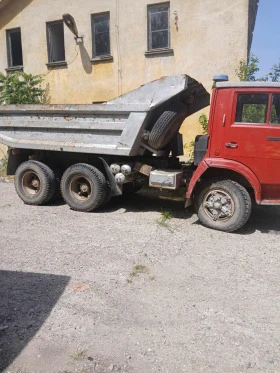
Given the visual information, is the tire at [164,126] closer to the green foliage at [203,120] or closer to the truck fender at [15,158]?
the truck fender at [15,158]

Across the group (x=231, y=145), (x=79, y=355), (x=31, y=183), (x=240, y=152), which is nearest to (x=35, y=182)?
(x=31, y=183)

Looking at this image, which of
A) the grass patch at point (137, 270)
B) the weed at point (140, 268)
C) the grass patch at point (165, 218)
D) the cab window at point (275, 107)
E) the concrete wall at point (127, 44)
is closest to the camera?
the grass patch at point (137, 270)

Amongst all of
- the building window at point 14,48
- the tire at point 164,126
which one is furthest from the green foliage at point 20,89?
the tire at point 164,126

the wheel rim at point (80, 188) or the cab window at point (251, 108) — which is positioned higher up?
the cab window at point (251, 108)

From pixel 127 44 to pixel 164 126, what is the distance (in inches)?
253

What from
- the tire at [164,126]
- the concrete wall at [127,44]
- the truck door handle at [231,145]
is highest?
the concrete wall at [127,44]

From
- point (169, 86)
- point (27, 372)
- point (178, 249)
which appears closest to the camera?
point (27, 372)

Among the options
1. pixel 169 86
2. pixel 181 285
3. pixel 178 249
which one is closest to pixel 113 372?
pixel 181 285

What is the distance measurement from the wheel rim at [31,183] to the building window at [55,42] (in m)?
6.90

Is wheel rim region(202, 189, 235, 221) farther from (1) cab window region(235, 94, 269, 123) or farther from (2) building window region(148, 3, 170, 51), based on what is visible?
(2) building window region(148, 3, 170, 51)

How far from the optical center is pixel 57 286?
3.60 metres

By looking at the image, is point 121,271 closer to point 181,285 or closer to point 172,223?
point 181,285

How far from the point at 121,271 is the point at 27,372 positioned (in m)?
1.69

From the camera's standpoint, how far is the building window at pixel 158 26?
10423 mm
